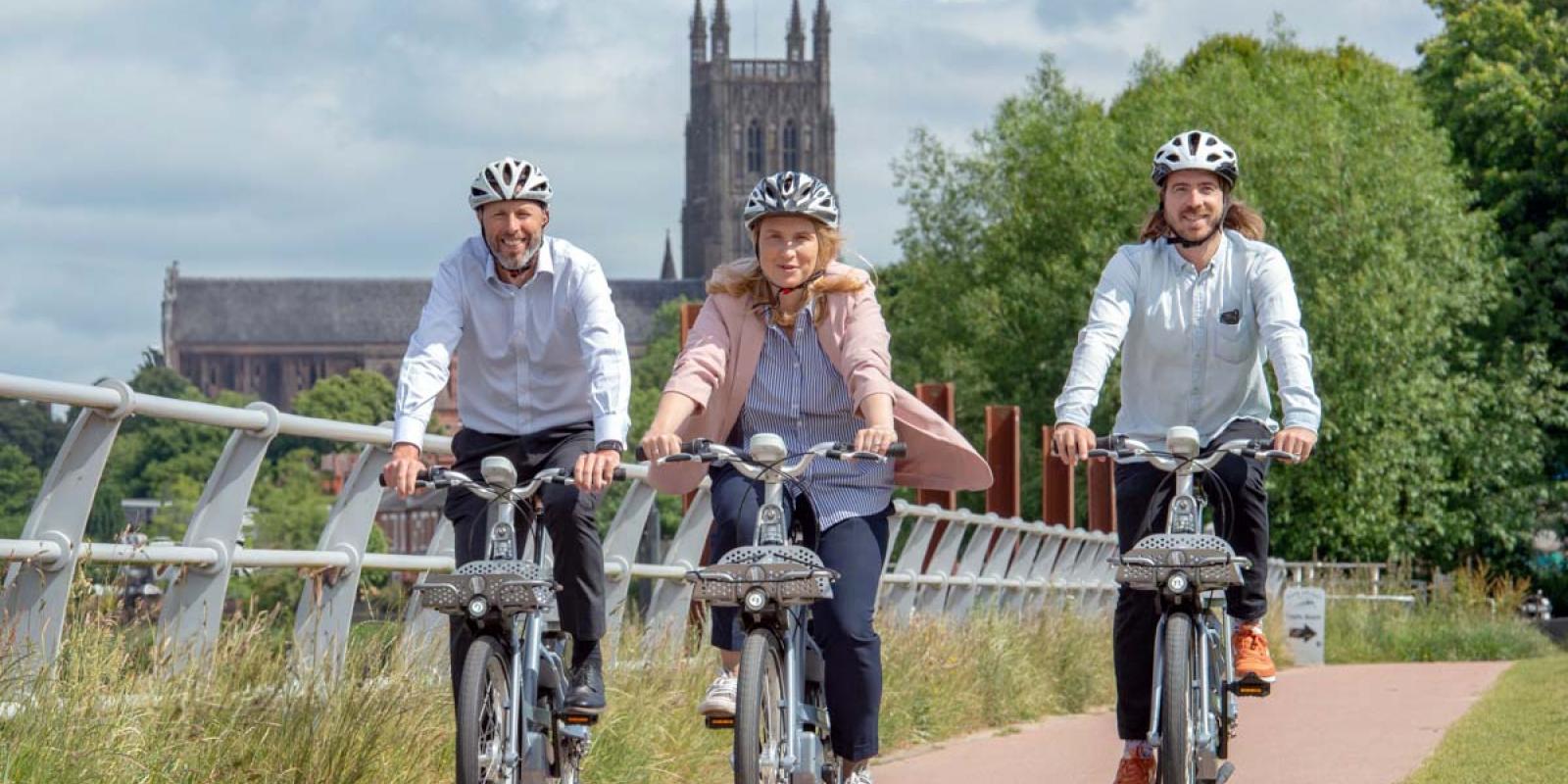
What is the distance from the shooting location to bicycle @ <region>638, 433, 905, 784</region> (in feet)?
18.2

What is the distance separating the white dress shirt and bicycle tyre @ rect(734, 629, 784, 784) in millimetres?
936

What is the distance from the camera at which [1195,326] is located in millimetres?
6559

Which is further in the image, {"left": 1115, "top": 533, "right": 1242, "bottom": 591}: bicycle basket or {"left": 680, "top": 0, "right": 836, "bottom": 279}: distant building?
{"left": 680, "top": 0, "right": 836, "bottom": 279}: distant building

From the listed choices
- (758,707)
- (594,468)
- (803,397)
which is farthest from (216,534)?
(758,707)

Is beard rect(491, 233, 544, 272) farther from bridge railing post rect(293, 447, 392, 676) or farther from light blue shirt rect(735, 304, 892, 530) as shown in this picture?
bridge railing post rect(293, 447, 392, 676)

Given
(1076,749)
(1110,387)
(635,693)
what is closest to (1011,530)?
(1076,749)

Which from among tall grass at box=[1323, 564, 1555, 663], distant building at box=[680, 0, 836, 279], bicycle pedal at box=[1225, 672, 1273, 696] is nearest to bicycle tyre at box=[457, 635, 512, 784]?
bicycle pedal at box=[1225, 672, 1273, 696]

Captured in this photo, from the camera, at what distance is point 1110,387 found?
45.8 meters

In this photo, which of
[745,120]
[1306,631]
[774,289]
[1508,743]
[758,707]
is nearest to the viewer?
[758,707]

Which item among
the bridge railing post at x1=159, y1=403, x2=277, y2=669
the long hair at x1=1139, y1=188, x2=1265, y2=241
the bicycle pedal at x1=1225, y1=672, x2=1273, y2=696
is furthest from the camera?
the bridge railing post at x1=159, y1=403, x2=277, y2=669

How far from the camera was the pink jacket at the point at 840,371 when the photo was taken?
6055 mm

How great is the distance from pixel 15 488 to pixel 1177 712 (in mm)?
2799

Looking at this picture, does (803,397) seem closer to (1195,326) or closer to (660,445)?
(660,445)

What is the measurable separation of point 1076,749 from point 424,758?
176 inches
